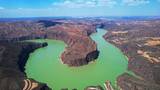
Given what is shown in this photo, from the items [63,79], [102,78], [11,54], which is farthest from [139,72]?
[11,54]

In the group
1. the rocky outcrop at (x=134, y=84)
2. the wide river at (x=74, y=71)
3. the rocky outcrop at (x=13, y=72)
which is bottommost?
the wide river at (x=74, y=71)

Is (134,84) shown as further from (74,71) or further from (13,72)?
(13,72)

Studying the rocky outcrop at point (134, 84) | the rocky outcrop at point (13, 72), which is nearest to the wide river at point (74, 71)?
the rocky outcrop at point (134, 84)

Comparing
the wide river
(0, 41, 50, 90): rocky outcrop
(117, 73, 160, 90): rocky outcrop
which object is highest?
(0, 41, 50, 90): rocky outcrop

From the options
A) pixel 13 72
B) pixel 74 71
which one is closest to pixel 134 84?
pixel 74 71

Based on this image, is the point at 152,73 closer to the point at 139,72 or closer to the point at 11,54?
the point at 139,72

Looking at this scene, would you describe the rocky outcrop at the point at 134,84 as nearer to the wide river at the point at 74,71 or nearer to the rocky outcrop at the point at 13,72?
the wide river at the point at 74,71

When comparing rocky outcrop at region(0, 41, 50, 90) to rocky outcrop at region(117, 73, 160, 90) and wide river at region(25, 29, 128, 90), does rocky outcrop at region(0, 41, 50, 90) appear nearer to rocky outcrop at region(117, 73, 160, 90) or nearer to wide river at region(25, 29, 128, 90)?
wide river at region(25, 29, 128, 90)

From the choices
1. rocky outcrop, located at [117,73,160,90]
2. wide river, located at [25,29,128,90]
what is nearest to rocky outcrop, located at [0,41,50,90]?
wide river, located at [25,29,128,90]
